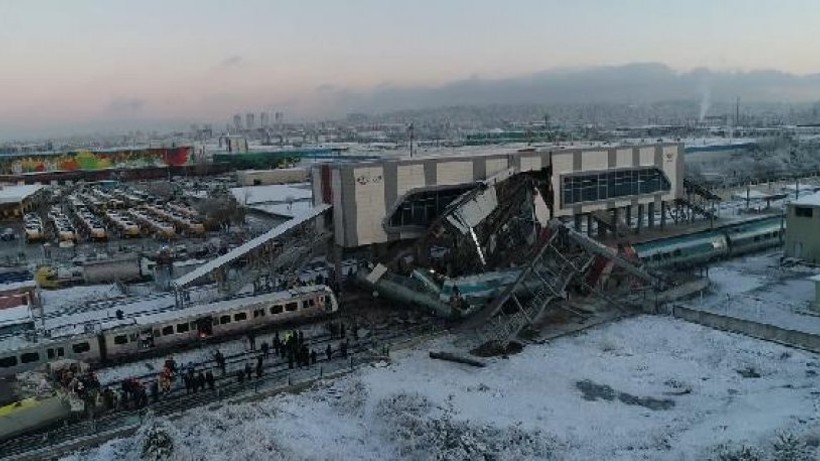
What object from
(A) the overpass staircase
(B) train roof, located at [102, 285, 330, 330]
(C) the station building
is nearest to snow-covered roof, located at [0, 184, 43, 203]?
(C) the station building

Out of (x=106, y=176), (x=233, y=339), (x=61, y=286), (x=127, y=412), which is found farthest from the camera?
(x=106, y=176)

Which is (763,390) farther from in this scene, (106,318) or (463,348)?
(106,318)

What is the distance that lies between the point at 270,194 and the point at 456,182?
123 ft

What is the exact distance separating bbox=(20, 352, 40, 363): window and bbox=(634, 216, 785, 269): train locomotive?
20.1 meters

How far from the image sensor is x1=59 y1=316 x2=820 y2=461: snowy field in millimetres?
13055

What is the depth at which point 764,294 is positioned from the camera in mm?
23531

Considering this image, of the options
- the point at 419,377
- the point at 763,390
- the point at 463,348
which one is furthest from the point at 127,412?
the point at 763,390

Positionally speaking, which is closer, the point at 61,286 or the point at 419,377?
the point at 419,377

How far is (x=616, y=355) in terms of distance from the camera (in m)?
17.9

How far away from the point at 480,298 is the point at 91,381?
1106cm

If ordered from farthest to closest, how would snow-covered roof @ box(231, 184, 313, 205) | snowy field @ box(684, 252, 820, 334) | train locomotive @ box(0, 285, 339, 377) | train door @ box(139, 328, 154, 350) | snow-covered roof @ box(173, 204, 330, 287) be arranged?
snow-covered roof @ box(231, 184, 313, 205)
snow-covered roof @ box(173, 204, 330, 287)
snowy field @ box(684, 252, 820, 334)
train door @ box(139, 328, 154, 350)
train locomotive @ box(0, 285, 339, 377)

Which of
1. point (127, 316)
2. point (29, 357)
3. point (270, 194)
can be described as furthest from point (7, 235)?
point (29, 357)

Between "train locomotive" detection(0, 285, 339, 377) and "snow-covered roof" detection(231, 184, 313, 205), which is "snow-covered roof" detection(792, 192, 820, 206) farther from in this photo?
"snow-covered roof" detection(231, 184, 313, 205)

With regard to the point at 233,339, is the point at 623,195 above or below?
above
